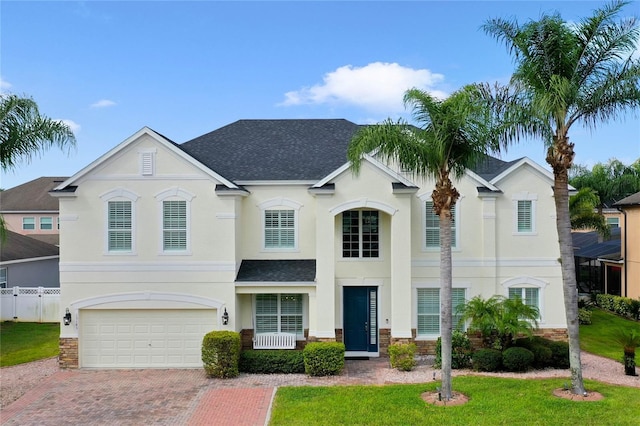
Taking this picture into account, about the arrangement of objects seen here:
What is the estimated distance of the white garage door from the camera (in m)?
15.2

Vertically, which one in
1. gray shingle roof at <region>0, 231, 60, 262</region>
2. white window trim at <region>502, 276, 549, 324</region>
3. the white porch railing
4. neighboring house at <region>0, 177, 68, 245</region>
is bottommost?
the white porch railing

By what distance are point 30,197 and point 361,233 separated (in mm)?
33204

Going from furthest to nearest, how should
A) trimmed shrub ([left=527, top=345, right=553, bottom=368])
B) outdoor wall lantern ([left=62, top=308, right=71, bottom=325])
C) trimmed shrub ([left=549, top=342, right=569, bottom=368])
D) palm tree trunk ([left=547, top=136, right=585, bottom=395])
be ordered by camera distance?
outdoor wall lantern ([left=62, top=308, right=71, bottom=325]) → trimmed shrub ([left=549, top=342, right=569, bottom=368]) → trimmed shrub ([left=527, top=345, right=553, bottom=368]) → palm tree trunk ([left=547, top=136, right=585, bottom=395])

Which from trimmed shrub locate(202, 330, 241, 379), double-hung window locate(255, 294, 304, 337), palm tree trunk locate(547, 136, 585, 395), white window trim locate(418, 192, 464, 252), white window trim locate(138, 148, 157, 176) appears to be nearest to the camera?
palm tree trunk locate(547, 136, 585, 395)

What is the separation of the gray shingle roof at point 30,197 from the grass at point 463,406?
31653 millimetres

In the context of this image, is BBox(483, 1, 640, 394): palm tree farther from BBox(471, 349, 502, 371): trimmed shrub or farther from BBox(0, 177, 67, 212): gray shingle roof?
BBox(0, 177, 67, 212): gray shingle roof

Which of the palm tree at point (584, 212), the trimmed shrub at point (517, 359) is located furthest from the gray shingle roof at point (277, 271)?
the palm tree at point (584, 212)

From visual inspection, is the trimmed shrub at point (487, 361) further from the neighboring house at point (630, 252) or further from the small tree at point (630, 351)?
the neighboring house at point (630, 252)

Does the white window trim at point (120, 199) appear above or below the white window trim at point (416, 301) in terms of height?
above

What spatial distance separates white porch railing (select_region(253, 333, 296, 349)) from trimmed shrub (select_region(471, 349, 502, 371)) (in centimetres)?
639

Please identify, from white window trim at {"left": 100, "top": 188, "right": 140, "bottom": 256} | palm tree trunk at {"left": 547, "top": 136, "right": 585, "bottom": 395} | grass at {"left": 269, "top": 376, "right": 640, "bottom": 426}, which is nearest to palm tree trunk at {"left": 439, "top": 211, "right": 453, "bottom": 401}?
grass at {"left": 269, "top": 376, "right": 640, "bottom": 426}

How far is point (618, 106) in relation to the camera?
11289 mm

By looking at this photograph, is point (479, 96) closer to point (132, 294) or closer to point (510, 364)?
point (510, 364)

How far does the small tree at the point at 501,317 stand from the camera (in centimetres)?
1372
